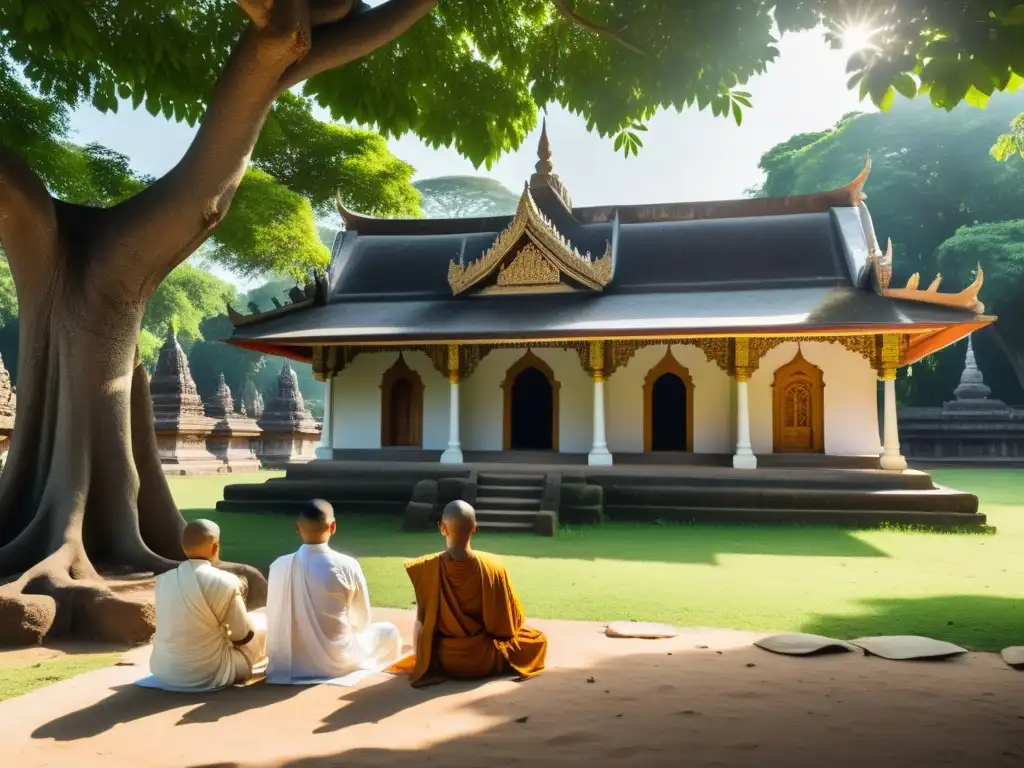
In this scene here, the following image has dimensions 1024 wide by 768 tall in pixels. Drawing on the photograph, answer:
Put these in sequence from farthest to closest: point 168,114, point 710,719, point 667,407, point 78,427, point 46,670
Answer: point 667,407
point 168,114
point 78,427
point 46,670
point 710,719

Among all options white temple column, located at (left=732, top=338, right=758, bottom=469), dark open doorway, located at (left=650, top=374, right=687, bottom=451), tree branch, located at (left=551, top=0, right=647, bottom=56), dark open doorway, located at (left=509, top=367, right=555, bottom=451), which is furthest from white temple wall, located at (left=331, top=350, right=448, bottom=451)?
tree branch, located at (left=551, top=0, right=647, bottom=56)

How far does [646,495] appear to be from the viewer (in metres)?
13.0

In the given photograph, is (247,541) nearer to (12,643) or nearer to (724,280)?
(12,643)

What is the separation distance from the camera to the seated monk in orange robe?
4.25 metres

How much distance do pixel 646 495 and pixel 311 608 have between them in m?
9.41

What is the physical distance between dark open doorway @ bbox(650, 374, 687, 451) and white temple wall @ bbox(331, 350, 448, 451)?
4184mm

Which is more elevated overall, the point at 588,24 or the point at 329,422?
the point at 588,24

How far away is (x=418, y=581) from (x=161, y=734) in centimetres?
141

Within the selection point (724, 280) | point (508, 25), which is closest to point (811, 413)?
point (724, 280)

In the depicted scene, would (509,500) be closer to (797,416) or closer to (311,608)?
(797,416)

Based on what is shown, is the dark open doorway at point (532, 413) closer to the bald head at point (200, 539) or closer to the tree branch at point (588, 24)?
the tree branch at point (588, 24)

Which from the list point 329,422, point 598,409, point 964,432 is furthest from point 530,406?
point 964,432

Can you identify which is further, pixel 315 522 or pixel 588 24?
→ pixel 588 24

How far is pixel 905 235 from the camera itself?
1415 inches
